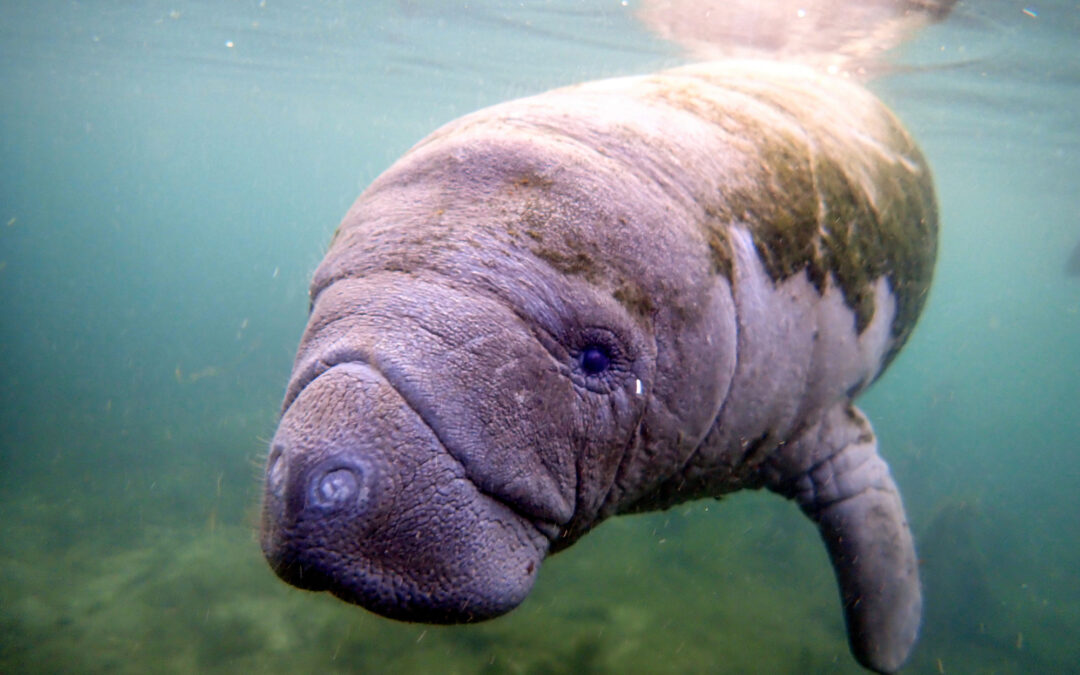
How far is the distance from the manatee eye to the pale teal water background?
1.11 metres

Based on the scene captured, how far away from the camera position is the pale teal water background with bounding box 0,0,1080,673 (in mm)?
7812

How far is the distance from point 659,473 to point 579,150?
1231mm

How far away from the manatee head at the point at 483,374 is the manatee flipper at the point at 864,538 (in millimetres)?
1353

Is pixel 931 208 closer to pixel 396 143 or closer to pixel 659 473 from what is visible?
pixel 659 473

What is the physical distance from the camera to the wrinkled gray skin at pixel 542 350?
5.19 feet

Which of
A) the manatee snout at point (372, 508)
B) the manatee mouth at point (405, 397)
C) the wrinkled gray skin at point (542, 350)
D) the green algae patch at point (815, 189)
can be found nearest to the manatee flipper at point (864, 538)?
the wrinkled gray skin at point (542, 350)

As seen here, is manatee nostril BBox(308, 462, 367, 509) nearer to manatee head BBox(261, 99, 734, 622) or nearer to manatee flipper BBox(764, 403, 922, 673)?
manatee head BBox(261, 99, 734, 622)

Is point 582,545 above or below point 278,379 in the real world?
above

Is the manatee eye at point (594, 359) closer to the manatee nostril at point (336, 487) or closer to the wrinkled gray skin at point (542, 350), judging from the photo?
the wrinkled gray skin at point (542, 350)

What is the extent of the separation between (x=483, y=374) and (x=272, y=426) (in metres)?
1.13

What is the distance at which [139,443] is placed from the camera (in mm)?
17672

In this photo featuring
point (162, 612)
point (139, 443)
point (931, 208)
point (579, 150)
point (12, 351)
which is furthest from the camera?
point (12, 351)

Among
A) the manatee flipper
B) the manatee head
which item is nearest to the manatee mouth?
the manatee head

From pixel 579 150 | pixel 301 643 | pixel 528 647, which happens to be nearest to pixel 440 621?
pixel 579 150
